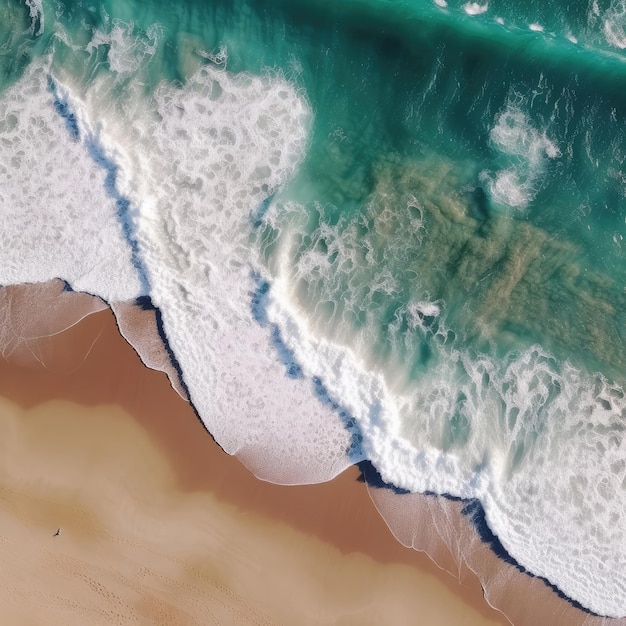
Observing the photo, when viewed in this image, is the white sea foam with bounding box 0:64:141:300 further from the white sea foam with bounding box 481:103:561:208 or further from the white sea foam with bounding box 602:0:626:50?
the white sea foam with bounding box 602:0:626:50

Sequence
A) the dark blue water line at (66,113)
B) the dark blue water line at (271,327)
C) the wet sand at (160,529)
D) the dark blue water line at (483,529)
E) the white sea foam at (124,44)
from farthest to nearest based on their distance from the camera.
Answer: the white sea foam at (124,44)
the dark blue water line at (66,113)
the dark blue water line at (271,327)
the dark blue water line at (483,529)
the wet sand at (160,529)

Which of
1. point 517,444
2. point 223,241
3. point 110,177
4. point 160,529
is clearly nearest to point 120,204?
point 110,177

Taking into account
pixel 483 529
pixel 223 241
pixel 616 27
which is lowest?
pixel 483 529

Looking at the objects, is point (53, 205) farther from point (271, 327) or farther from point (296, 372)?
point (296, 372)

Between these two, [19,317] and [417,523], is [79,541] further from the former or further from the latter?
[417,523]

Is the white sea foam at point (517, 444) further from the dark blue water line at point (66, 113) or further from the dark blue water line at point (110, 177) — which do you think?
the dark blue water line at point (66, 113)

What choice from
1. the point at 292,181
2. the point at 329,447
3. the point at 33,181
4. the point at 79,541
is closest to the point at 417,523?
the point at 329,447

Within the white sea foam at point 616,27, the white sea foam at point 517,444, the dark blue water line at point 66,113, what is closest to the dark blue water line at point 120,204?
the dark blue water line at point 66,113
